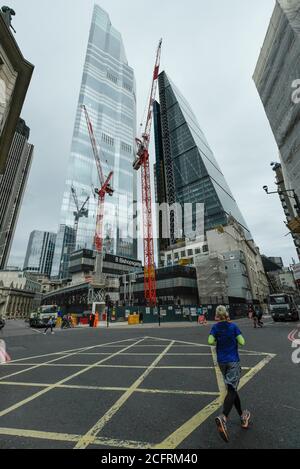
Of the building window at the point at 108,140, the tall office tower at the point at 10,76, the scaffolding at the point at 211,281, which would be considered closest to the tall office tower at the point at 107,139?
the building window at the point at 108,140

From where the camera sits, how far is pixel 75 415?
3775 millimetres

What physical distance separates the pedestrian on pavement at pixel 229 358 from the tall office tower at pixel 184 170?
3161 inches

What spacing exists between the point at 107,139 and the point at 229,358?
5923 inches

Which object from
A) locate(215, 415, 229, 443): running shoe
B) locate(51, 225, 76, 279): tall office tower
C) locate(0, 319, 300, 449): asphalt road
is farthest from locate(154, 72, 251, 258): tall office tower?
locate(215, 415, 229, 443): running shoe

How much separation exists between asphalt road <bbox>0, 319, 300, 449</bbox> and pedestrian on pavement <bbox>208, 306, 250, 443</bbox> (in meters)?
0.25

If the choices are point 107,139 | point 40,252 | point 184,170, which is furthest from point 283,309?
point 40,252

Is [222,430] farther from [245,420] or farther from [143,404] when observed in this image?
[143,404]

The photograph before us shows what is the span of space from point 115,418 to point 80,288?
61.0 metres

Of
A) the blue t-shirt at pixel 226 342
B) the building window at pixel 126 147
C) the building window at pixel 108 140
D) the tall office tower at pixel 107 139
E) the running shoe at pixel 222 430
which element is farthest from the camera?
the building window at pixel 126 147

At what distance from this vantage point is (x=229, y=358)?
344 centimetres

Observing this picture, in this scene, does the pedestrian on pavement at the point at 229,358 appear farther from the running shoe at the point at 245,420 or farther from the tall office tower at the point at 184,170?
the tall office tower at the point at 184,170

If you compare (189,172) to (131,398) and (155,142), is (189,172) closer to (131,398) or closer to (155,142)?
(155,142)

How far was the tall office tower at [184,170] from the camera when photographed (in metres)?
91.6
